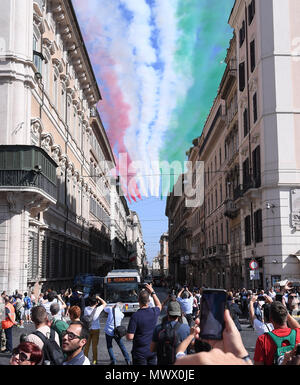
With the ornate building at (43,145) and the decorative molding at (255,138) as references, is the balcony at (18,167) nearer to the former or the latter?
the ornate building at (43,145)

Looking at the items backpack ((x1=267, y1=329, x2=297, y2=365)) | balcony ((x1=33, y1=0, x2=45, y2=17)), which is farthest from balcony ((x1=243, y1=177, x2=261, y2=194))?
backpack ((x1=267, y1=329, x2=297, y2=365))

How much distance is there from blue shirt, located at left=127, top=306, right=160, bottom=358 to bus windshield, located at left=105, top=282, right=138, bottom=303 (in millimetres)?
24296

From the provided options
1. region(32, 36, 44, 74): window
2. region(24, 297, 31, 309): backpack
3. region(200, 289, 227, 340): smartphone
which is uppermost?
region(32, 36, 44, 74): window

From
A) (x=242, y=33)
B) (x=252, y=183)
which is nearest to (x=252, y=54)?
(x=242, y=33)

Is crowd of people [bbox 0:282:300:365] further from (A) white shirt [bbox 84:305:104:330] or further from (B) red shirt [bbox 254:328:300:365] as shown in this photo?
(A) white shirt [bbox 84:305:104:330]

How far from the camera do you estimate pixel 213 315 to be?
4.30 meters

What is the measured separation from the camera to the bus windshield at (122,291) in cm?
3216

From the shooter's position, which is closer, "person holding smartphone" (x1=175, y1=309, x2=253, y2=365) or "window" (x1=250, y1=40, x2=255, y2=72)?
"person holding smartphone" (x1=175, y1=309, x2=253, y2=365)

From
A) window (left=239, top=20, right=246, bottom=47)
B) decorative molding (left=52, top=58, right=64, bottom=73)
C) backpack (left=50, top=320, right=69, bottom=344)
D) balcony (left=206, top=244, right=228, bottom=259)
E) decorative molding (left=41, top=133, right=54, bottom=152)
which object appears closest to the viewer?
backpack (left=50, top=320, right=69, bottom=344)

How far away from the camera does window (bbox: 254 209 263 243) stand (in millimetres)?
30812

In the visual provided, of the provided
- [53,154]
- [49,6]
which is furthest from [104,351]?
[49,6]

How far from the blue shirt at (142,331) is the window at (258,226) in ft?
76.6

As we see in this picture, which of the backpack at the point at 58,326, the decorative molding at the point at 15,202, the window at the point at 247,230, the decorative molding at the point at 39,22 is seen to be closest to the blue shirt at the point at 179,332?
the backpack at the point at 58,326

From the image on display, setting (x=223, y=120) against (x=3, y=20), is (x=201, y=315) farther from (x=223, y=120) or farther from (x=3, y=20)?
(x=223, y=120)
